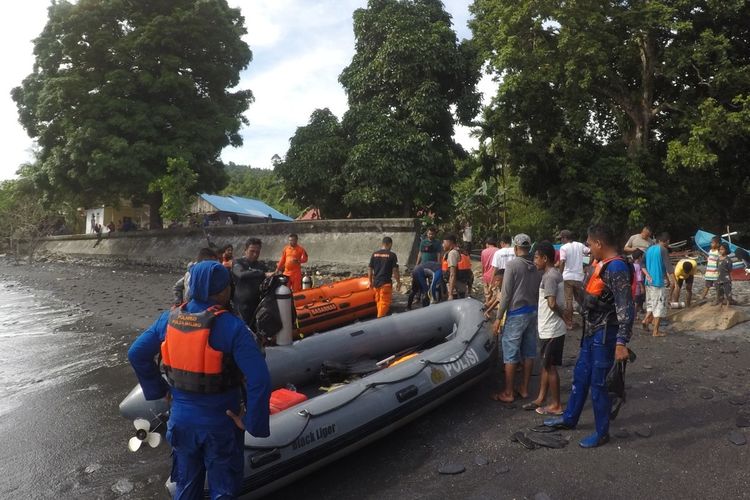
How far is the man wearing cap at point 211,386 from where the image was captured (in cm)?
230

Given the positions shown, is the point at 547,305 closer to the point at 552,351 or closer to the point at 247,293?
the point at 552,351

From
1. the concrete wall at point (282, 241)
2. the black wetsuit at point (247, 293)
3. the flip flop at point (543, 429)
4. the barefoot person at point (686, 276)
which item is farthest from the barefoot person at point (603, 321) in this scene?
the concrete wall at point (282, 241)

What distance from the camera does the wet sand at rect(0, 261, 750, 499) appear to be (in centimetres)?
326

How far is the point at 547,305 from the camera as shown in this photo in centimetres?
423

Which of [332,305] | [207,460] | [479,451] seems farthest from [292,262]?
[207,460]

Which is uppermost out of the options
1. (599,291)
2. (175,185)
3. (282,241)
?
(175,185)

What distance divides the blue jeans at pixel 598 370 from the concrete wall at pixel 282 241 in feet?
27.4

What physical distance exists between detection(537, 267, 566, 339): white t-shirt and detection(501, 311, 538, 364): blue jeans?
0.62 feet

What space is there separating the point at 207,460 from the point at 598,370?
2.61 metres

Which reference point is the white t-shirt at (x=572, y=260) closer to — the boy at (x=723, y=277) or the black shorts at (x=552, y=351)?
the black shorts at (x=552, y=351)

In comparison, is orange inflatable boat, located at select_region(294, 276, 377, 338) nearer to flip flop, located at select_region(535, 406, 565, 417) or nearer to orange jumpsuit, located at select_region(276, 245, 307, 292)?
orange jumpsuit, located at select_region(276, 245, 307, 292)

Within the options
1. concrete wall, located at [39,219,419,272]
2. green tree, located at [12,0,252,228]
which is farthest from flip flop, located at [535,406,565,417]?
green tree, located at [12,0,252,228]

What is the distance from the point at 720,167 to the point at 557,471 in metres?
Answer: 16.8

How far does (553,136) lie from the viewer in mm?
16312
